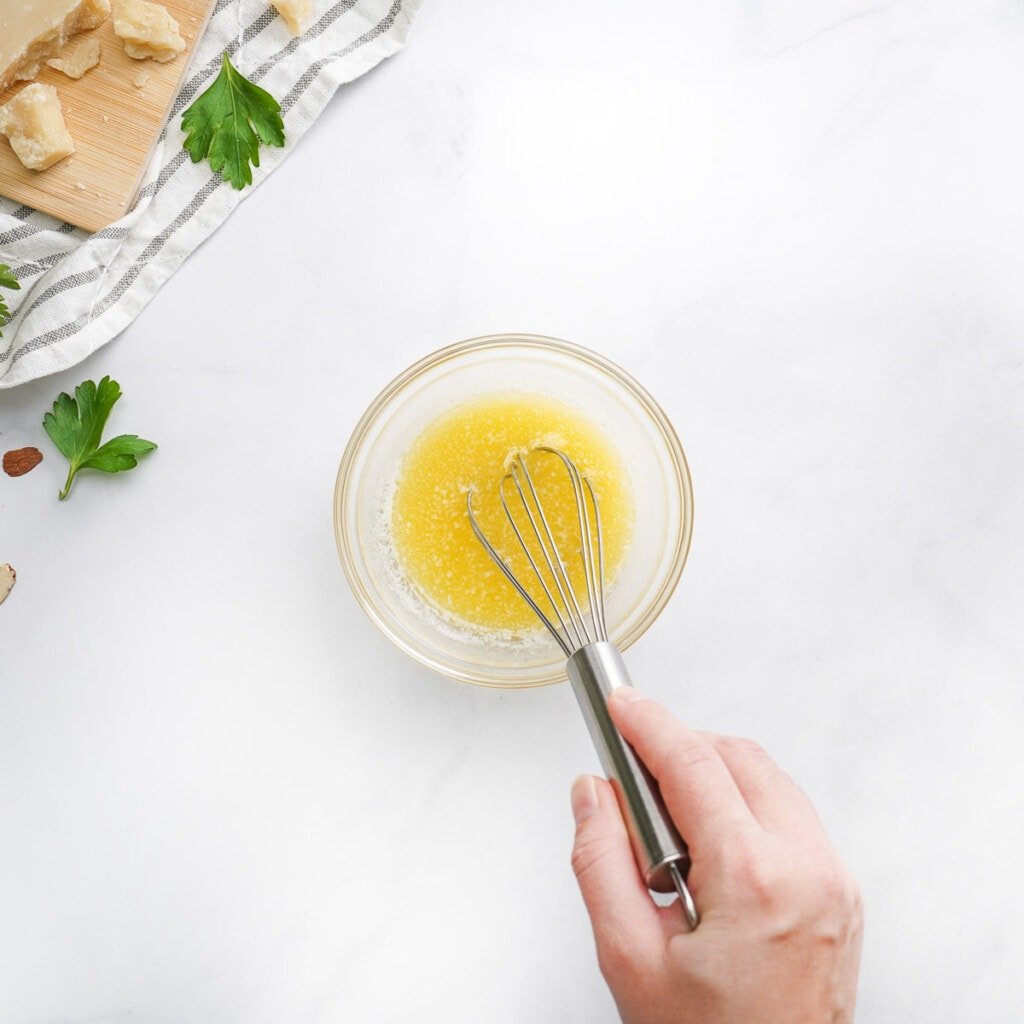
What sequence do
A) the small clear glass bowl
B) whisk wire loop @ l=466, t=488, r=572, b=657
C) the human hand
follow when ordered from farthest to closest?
the small clear glass bowl, whisk wire loop @ l=466, t=488, r=572, b=657, the human hand

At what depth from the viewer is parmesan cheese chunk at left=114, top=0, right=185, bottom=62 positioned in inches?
51.9

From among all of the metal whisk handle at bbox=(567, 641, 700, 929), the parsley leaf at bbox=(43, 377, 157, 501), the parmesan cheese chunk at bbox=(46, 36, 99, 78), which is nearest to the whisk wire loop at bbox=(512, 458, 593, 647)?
the metal whisk handle at bbox=(567, 641, 700, 929)

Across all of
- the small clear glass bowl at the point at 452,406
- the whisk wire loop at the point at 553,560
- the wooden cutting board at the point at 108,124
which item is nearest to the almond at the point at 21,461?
the wooden cutting board at the point at 108,124

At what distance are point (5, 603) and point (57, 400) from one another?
0.30 meters

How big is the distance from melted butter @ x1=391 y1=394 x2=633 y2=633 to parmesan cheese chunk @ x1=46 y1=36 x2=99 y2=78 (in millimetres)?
710

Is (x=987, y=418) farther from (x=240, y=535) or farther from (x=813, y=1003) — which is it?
(x=240, y=535)

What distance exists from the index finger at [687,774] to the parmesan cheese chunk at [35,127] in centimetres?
106

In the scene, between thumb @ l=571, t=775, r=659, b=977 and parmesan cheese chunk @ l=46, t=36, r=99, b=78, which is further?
parmesan cheese chunk @ l=46, t=36, r=99, b=78

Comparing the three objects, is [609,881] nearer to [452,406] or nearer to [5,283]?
[452,406]

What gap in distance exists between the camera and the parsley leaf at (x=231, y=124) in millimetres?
1358

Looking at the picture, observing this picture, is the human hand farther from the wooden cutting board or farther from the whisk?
the wooden cutting board

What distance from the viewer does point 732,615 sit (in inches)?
53.7

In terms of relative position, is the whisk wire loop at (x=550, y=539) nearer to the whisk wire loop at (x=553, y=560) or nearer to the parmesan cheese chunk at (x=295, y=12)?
the whisk wire loop at (x=553, y=560)

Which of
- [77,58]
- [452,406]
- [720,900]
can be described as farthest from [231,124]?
[720,900]
